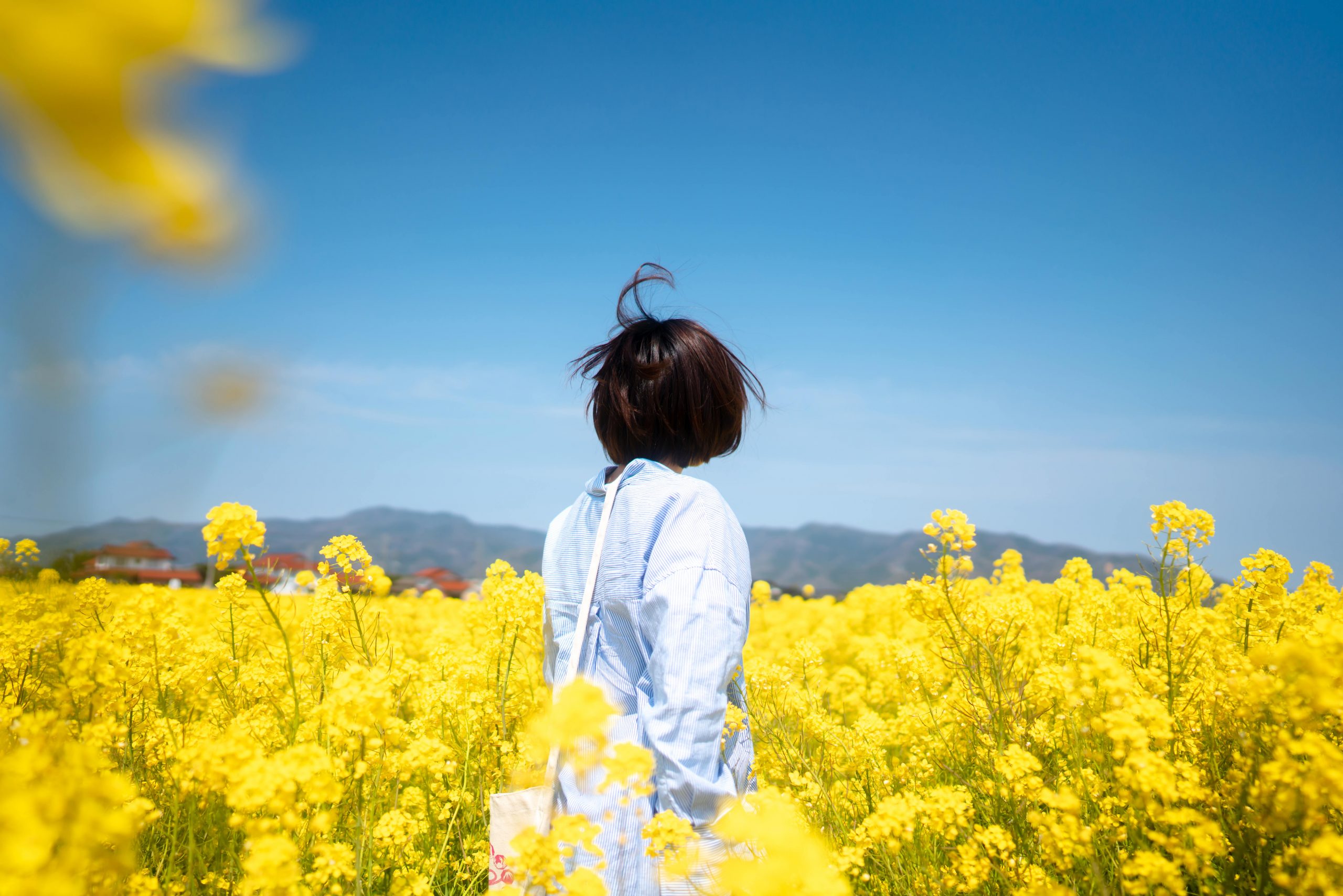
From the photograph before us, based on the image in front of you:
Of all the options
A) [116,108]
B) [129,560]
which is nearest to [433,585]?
[129,560]

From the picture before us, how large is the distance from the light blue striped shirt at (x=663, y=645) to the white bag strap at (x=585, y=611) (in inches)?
0.8

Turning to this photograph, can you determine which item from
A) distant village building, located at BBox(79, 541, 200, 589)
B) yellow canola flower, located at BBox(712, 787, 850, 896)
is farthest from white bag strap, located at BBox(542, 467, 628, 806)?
distant village building, located at BBox(79, 541, 200, 589)

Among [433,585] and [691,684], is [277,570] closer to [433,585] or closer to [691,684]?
[691,684]

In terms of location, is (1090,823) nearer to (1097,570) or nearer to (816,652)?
(816,652)

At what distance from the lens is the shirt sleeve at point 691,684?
1.52 meters

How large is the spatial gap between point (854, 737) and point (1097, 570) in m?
3.63

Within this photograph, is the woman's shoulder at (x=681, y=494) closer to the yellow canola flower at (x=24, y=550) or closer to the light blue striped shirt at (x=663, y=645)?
the light blue striped shirt at (x=663, y=645)

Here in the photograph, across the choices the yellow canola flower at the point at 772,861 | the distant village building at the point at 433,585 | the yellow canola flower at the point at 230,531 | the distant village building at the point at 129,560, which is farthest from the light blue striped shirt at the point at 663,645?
the distant village building at the point at 433,585

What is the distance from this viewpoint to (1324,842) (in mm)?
1363

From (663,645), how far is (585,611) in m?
0.22

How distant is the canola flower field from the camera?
129 centimetres

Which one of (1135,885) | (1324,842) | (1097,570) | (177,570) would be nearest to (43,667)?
(177,570)

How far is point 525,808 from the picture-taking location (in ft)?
5.32

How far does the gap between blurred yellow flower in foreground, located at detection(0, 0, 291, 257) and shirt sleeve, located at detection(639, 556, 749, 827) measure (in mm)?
1345
